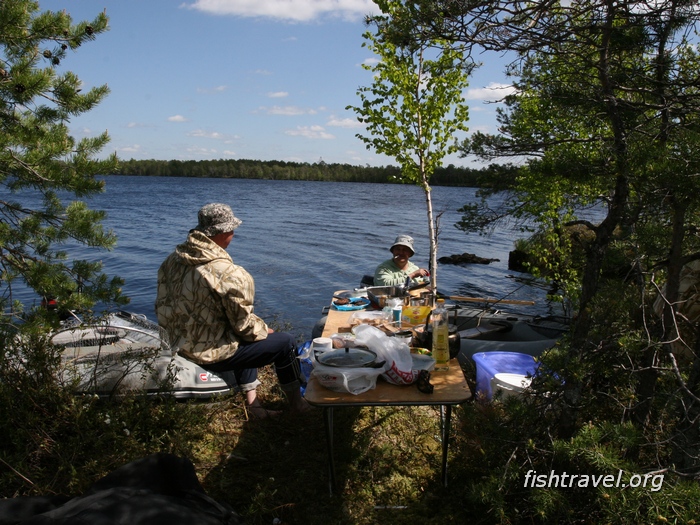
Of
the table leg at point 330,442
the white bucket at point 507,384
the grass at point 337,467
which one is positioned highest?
the white bucket at point 507,384

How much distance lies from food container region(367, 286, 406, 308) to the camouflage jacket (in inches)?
53.3

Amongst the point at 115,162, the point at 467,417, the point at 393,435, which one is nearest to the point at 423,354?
the point at 467,417

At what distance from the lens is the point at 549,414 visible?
2.64m

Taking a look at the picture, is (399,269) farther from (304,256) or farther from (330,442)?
(304,256)

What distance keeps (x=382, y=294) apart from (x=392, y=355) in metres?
1.83

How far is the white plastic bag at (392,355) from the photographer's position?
2.96 metres

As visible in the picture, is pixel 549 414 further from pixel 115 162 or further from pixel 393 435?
pixel 115 162

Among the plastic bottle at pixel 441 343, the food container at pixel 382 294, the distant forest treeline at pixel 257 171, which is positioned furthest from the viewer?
the distant forest treeline at pixel 257 171

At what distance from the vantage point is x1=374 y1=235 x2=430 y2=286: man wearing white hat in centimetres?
628

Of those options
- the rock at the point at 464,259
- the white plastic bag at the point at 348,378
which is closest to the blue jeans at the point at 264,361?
the white plastic bag at the point at 348,378

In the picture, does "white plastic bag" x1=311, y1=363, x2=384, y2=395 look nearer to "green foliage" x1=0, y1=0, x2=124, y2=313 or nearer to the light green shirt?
"green foliage" x1=0, y1=0, x2=124, y2=313

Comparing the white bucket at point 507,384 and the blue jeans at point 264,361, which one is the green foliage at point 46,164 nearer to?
the blue jeans at point 264,361

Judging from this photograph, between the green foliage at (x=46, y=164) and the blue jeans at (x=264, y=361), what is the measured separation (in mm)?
1073

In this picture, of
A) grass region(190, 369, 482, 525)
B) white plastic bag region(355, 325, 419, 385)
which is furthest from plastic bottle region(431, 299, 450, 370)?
grass region(190, 369, 482, 525)
